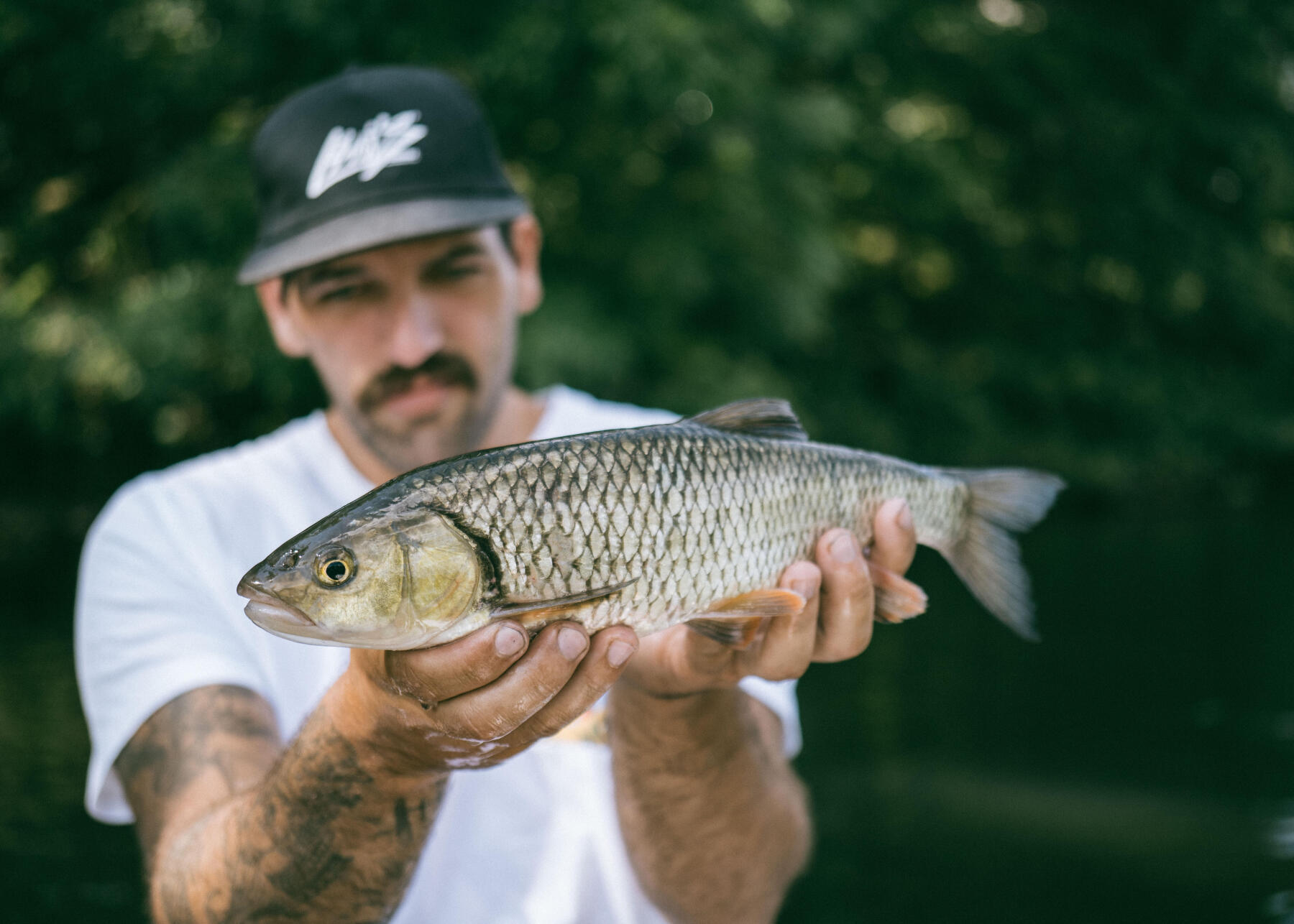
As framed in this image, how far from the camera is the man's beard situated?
2531 mm

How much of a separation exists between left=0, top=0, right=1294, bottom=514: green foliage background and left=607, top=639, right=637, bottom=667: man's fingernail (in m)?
6.69

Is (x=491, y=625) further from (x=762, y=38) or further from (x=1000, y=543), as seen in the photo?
(x=762, y=38)

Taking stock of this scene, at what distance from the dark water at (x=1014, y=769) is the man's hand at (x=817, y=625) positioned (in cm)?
434

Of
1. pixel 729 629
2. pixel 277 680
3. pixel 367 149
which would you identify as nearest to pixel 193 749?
pixel 277 680

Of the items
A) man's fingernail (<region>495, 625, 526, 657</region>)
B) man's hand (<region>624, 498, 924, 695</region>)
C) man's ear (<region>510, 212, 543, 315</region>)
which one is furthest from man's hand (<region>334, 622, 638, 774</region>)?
man's ear (<region>510, 212, 543, 315</region>)

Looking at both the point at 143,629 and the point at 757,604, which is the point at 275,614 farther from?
the point at 143,629

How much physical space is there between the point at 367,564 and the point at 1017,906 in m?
5.18

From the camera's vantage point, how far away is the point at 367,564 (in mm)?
1528

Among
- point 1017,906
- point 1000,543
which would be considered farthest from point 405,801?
point 1017,906

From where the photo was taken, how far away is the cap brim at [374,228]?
238 cm

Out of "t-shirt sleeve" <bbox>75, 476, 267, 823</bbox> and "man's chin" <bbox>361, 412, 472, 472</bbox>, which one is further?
"man's chin" <bbox>361, 412, 472, 472</bbox>

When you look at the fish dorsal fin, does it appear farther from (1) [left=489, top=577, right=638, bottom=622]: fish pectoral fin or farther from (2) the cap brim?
(2) the cap brim

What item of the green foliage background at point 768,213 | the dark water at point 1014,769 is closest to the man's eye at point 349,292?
the dark water at point 1014,769

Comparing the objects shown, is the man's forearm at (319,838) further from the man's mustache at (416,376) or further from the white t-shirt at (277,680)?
the man's mustache at (416,376)
